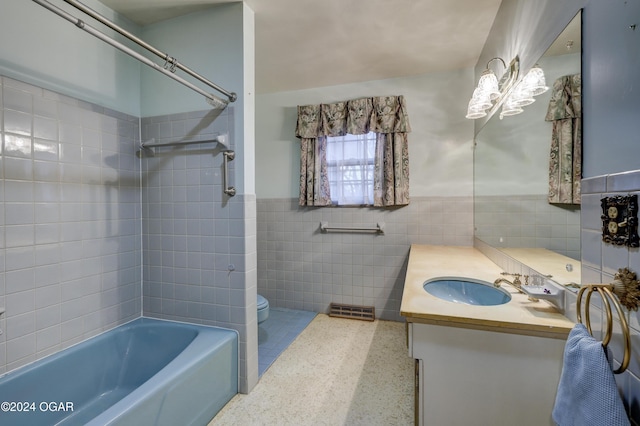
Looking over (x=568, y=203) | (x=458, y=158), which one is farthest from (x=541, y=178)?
(x=458, y=158)

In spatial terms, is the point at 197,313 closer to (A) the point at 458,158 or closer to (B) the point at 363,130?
(B) the point at 363,130

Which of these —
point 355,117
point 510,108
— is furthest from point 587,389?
point 355,117

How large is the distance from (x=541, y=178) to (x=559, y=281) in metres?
0.49

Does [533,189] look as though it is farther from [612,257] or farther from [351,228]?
[351,228]

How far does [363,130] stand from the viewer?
2.72 metres

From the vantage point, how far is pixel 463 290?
1552 millimetres

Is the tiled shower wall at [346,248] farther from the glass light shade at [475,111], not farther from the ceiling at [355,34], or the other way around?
the ceiling at [355,34]

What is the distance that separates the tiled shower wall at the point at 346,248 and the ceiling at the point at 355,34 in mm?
1304

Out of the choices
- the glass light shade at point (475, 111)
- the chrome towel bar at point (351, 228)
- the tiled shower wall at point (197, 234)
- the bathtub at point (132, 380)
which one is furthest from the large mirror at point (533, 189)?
the bathtub at point (132, 380)

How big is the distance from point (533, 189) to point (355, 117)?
1.78m

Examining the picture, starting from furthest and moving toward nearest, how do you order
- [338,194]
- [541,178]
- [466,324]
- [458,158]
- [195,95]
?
[338,194], [458,158], [195,95], [541,178], [466,324]

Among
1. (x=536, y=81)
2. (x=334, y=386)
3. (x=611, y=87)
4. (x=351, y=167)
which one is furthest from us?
(x=351, y=167)

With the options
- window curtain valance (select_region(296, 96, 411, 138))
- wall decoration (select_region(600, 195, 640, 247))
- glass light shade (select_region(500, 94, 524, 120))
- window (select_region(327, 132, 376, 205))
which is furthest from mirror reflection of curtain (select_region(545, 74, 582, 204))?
window (select_region(327, 132, 376, 205))

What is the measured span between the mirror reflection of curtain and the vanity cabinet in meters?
0.58
